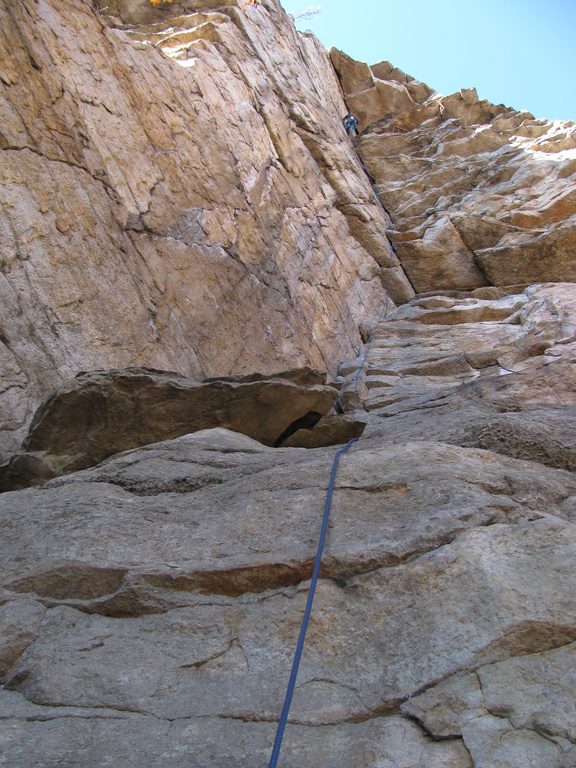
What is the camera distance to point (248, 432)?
6.51 m

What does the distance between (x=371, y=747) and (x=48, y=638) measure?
1.54 m

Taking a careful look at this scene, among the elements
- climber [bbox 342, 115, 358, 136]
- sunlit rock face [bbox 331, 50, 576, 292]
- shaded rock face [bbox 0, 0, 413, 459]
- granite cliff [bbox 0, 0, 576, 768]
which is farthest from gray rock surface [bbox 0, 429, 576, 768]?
climber [bbox 342, 115, 358, 136]

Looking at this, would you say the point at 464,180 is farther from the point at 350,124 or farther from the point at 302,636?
the point at 302,636

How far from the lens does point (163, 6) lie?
1664cm

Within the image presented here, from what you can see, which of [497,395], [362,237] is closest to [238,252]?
[497,395]

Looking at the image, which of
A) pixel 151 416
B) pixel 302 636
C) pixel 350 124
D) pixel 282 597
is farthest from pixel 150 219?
pixel 350 124

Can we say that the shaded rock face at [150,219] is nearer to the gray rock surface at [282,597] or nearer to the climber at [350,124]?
the gray rock surface at [282,597]

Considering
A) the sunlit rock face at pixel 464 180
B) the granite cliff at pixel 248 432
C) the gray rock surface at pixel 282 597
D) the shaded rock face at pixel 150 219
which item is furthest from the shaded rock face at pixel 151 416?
the sunlit rock face at pixel 464 180

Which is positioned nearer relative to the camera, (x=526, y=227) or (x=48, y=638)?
(x=48, y=638)

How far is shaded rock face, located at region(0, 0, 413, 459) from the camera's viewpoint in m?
6.84

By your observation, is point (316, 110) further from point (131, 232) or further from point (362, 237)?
point (131, 232)

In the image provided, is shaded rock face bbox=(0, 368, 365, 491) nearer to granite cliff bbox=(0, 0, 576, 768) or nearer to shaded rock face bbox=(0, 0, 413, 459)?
granite cliff bbox=(0, 0, 576, 768)

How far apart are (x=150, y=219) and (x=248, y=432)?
11.0 ft

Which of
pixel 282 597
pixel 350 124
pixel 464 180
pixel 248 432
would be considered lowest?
pixel 248 432
